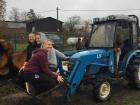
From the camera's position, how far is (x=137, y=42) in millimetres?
11000

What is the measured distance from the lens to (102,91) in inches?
360

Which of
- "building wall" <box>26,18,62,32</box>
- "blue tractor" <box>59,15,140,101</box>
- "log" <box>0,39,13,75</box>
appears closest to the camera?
"blue tractor" <box>59,15,140,101</box>

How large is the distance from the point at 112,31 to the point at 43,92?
3481 mm

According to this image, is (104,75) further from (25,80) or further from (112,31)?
(25,80)

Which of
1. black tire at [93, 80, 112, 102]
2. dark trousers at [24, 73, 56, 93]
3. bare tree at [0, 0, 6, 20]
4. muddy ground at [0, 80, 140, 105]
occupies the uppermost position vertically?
bare tree at [0, 0, 6, 20]

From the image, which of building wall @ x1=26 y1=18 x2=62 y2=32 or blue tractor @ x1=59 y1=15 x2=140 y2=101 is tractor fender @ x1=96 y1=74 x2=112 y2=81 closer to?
blue tractor @ x1=59 y1=15 x2=140 y2=101

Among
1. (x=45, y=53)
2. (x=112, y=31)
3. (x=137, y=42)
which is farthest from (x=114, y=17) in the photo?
(x=45, y=53)

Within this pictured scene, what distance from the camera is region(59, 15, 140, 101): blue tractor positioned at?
872 centimetres

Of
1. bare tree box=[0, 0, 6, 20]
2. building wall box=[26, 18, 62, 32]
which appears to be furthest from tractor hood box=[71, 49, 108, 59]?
building wall box=[26, 18, 62, 32]

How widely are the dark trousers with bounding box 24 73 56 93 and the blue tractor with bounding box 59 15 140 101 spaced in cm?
75

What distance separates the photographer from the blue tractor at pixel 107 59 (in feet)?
28.6

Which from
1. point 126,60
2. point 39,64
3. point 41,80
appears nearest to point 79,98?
point 126,60

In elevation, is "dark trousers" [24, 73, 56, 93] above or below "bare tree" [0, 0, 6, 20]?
below

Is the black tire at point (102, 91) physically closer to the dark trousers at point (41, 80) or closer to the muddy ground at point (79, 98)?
the muddy ground at point (79, 98)
